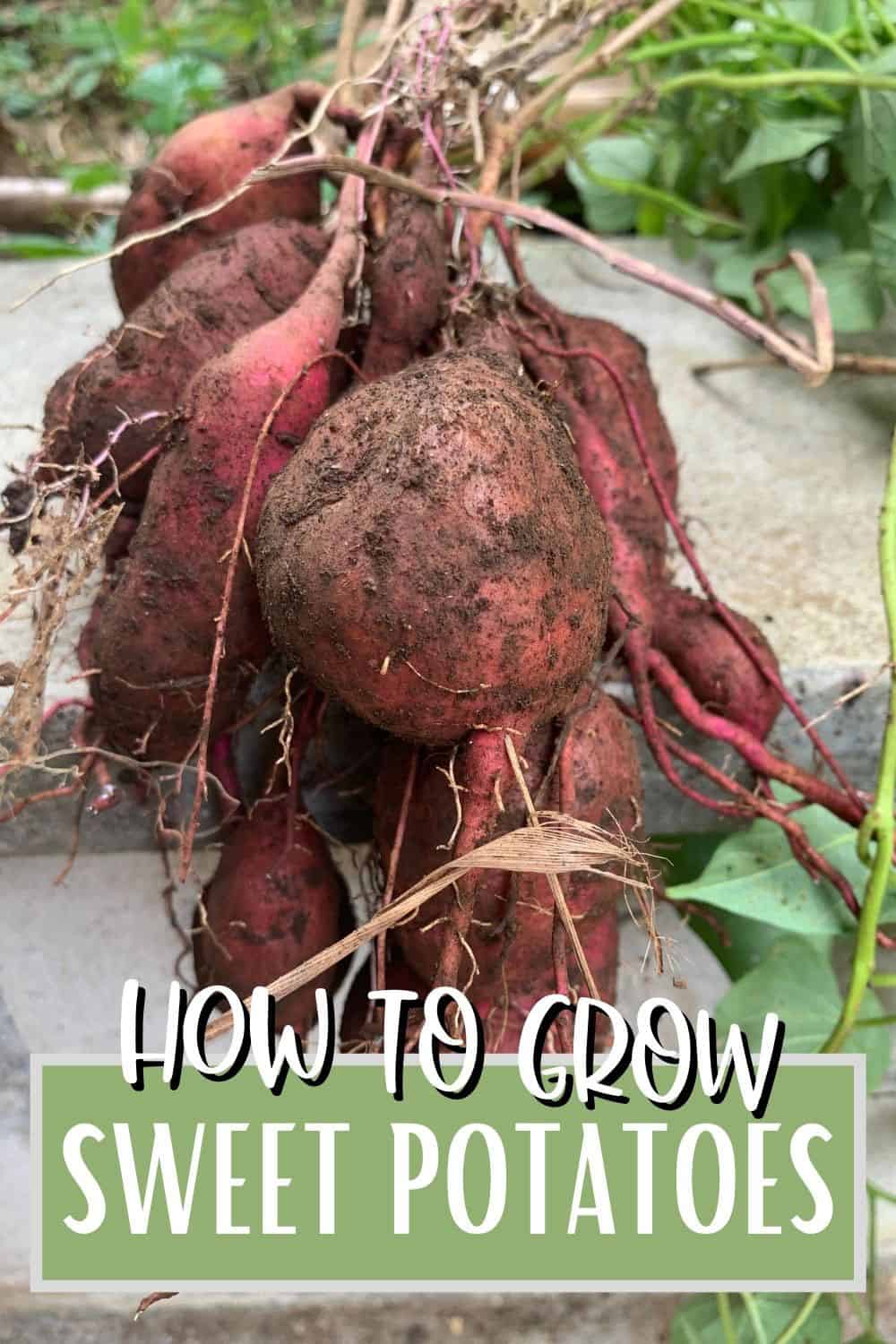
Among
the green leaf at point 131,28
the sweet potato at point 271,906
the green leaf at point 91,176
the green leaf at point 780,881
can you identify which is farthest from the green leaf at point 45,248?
the green leaf at point 780,881

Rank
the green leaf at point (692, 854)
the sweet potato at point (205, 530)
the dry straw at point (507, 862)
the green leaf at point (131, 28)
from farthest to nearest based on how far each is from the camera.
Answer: the green leaf at point (131, 28) → the green leaf at point (692, 854) → the sweet potato at point (205, 530) → the dry straw at point (507, 862)

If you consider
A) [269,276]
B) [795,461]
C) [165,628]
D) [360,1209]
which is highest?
[269,276]

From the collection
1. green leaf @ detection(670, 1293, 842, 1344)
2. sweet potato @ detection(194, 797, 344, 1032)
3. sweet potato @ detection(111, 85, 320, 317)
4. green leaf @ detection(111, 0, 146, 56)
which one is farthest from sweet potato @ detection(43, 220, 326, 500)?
green leaf @ detection(111, 0, 146, 56)

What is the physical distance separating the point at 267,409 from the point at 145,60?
1712 mm

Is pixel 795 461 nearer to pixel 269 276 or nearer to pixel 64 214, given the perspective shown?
pixel 269 276

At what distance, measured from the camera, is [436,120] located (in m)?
0.84

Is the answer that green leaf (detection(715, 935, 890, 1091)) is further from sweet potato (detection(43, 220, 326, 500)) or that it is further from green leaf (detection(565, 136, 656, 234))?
green leaf (detection(565, 136, 656, 234))

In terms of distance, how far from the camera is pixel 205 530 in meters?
0.64

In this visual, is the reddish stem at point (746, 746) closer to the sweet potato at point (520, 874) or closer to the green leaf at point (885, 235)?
the sweet potato at point (520, 874)

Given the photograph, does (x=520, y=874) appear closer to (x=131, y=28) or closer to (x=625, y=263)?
(x=625, y=263)

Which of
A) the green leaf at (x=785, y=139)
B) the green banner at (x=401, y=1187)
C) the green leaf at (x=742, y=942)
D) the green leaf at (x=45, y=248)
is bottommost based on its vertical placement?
the green leaf at (x=742, y=942)

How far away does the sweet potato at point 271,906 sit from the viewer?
2.35 ft

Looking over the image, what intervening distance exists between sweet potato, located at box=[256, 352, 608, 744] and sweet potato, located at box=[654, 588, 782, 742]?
188 mm

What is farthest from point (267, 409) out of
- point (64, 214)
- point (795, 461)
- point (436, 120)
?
point (64, 214)
